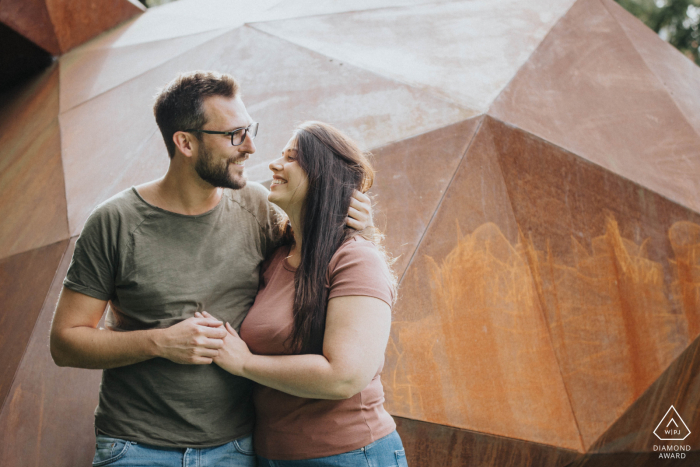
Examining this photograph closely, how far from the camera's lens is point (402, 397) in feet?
14.4

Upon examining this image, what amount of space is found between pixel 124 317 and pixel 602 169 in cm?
427

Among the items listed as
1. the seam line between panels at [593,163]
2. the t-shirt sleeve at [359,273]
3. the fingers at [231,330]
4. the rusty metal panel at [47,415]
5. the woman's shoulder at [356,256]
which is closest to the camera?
the t-shirt sleeve at [359,273]

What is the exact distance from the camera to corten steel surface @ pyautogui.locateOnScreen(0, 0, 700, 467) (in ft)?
15.0

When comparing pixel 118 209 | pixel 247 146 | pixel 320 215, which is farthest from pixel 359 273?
pixel 118 209

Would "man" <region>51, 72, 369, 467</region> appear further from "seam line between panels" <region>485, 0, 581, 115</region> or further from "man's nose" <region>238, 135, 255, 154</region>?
"seam line between panels" <region>485, 0, 581, 115</region>

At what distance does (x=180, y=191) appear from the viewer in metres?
3.68

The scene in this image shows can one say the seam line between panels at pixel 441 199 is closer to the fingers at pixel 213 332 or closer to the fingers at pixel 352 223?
Result: the fingers at pixel 352 223

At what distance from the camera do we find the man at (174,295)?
3258 millimetres

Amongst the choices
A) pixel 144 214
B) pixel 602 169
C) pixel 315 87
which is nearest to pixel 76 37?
pixel 315 87

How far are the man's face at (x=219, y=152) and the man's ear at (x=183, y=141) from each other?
0.07 metres

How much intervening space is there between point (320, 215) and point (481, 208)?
2.00 metres

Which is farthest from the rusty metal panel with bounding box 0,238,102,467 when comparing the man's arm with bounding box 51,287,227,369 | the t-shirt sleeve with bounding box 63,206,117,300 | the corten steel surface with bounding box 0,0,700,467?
the t-shirt sleeve with bounding box 63,206,117,300

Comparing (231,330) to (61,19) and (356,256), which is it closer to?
(356,256)

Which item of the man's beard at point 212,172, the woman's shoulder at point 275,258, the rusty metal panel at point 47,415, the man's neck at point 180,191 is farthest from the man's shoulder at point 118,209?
the rusty metal panel at point 47,415
